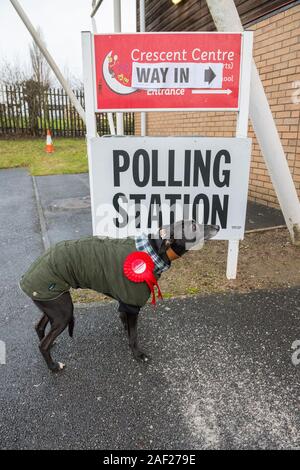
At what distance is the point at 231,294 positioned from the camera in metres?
3.73

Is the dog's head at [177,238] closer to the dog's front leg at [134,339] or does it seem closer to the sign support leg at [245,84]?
the dog's front leg at [134,339]

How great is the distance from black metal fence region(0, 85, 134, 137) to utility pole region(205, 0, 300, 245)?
46.6 feet

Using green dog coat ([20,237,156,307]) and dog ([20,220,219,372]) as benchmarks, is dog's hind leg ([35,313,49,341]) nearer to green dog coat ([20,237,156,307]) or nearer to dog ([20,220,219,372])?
dog ([20,220,219,372])

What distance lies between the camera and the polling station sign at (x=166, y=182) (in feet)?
12.2

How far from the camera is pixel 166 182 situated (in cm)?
386

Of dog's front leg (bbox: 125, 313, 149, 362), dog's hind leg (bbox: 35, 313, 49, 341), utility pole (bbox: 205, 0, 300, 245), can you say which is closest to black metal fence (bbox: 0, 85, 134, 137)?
utility pole (bbox: 205, 0, 300, 245)

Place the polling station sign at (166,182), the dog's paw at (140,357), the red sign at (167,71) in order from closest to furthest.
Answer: the dog's paw at (140,357) < the red sign at (167,71) < the polling station sign at (166,182)

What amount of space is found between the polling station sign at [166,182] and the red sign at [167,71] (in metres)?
0.36

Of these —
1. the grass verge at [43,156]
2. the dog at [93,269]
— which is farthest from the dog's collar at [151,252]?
the grass verge at [43,156]

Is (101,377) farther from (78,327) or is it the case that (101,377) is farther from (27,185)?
(27,185)

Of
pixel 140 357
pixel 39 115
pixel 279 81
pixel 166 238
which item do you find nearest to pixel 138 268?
pixel 166 238

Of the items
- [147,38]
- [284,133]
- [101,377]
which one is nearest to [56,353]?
[101,377]

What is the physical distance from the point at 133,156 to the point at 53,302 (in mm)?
1853

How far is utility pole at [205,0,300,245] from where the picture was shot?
3.79m
